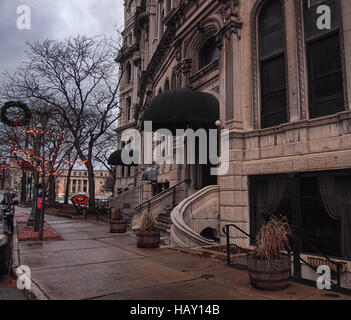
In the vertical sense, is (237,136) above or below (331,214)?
above

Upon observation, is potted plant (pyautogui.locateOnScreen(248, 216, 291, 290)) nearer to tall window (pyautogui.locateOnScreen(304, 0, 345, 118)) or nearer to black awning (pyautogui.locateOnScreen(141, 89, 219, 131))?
tall window (pyautogui.locateOnScreen(304, 0, 345, 118))

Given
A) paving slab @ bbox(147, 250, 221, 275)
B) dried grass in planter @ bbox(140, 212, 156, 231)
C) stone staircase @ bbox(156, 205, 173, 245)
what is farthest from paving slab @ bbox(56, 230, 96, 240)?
paving slab @ bbox(147, 250, 221, 275)

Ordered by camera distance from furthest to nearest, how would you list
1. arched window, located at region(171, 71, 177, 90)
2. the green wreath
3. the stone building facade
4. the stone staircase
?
arched window, located at region(171, 71, 177, 90)
the green wreath
the stone staircase
the stone building facade

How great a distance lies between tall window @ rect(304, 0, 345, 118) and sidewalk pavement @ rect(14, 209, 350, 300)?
→ 4.91 m

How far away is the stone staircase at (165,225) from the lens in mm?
11781

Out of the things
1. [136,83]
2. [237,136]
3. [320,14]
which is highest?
[136,83]

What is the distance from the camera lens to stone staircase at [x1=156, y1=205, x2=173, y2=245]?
1178 centimetres

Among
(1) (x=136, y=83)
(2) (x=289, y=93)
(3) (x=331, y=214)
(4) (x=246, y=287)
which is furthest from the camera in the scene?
(1) (x=136, y=83)

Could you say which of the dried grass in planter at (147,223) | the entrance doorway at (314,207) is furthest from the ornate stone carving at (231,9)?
the dried grass in planter at (147,223)
